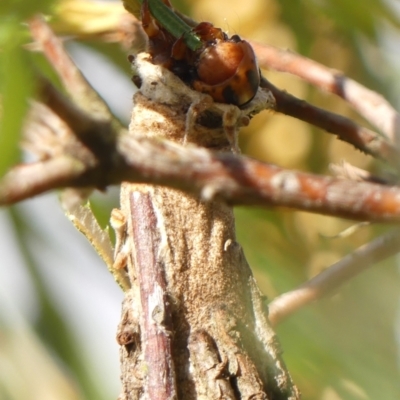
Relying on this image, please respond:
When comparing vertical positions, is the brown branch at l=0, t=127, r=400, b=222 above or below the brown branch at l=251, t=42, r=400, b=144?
below

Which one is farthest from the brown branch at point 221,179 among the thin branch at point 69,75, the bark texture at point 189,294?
the bark texture at point 189,294

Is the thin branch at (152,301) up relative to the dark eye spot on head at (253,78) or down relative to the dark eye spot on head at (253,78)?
down

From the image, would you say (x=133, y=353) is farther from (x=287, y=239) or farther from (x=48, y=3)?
(x=287, y=239)

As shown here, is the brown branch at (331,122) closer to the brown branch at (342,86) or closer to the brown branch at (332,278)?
the brown branch at (342,86)

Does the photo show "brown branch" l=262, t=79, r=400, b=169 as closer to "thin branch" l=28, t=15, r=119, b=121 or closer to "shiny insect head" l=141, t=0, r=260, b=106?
"shiny insect head" l=141, t=0, r=260, b=106

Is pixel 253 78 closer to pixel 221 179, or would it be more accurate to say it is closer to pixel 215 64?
pixel 215 64

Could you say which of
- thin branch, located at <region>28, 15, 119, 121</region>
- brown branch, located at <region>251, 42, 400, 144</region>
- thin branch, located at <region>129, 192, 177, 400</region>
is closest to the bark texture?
thin branch, located at <region>129, 192, 177, 400</region>
